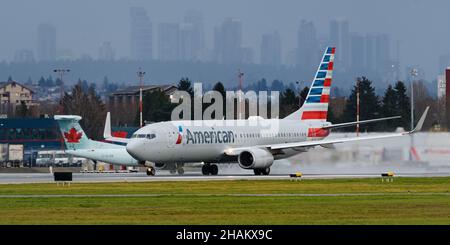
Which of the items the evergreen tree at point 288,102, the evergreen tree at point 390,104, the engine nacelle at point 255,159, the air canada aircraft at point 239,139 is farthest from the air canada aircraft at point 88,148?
the evergreen tree at point 390,104

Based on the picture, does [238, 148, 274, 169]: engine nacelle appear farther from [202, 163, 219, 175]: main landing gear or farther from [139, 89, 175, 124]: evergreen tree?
[139, 89, 175, 124]: evergreen tree

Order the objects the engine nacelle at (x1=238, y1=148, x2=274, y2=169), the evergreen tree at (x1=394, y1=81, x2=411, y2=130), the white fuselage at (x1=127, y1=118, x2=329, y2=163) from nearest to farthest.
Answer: the white fuselage at (x1=127, y1=118, x2=329, y2=163) → the engine nacelle at (x1=238, y1=148, x2=274, y2=169) → the evergreen tree at (x1=394, y1=81, x2=411, y2=130)

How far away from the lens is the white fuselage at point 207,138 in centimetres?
8600

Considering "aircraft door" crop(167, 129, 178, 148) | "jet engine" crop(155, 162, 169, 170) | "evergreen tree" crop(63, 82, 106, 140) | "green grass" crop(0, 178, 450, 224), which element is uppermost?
"evergreen tree" crop(63, 82, 106, 140)

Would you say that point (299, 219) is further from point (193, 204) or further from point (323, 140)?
point (323, 140)

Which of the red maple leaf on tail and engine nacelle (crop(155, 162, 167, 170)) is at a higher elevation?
the red maple leaf on tail

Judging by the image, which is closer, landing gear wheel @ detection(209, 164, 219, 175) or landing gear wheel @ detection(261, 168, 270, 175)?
landing gear wheel @ detection(261, 168, 270, 175)

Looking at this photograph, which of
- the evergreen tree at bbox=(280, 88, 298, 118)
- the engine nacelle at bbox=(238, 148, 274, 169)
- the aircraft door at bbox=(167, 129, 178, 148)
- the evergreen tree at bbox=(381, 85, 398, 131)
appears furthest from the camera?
the evergreen tree at bbox=(280, 88, 298, 118)

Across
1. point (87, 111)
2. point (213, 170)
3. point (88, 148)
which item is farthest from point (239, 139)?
point (87, 111)

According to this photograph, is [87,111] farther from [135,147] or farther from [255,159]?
[135,147]

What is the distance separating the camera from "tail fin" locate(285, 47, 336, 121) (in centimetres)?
9675

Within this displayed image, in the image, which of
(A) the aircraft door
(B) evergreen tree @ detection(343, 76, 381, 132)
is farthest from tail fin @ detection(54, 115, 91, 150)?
(B) evergreen tree @ detection(343, 76, 381, 132)

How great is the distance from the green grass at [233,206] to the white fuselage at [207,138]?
57.9 feet

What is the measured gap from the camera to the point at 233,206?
51.0 metres
